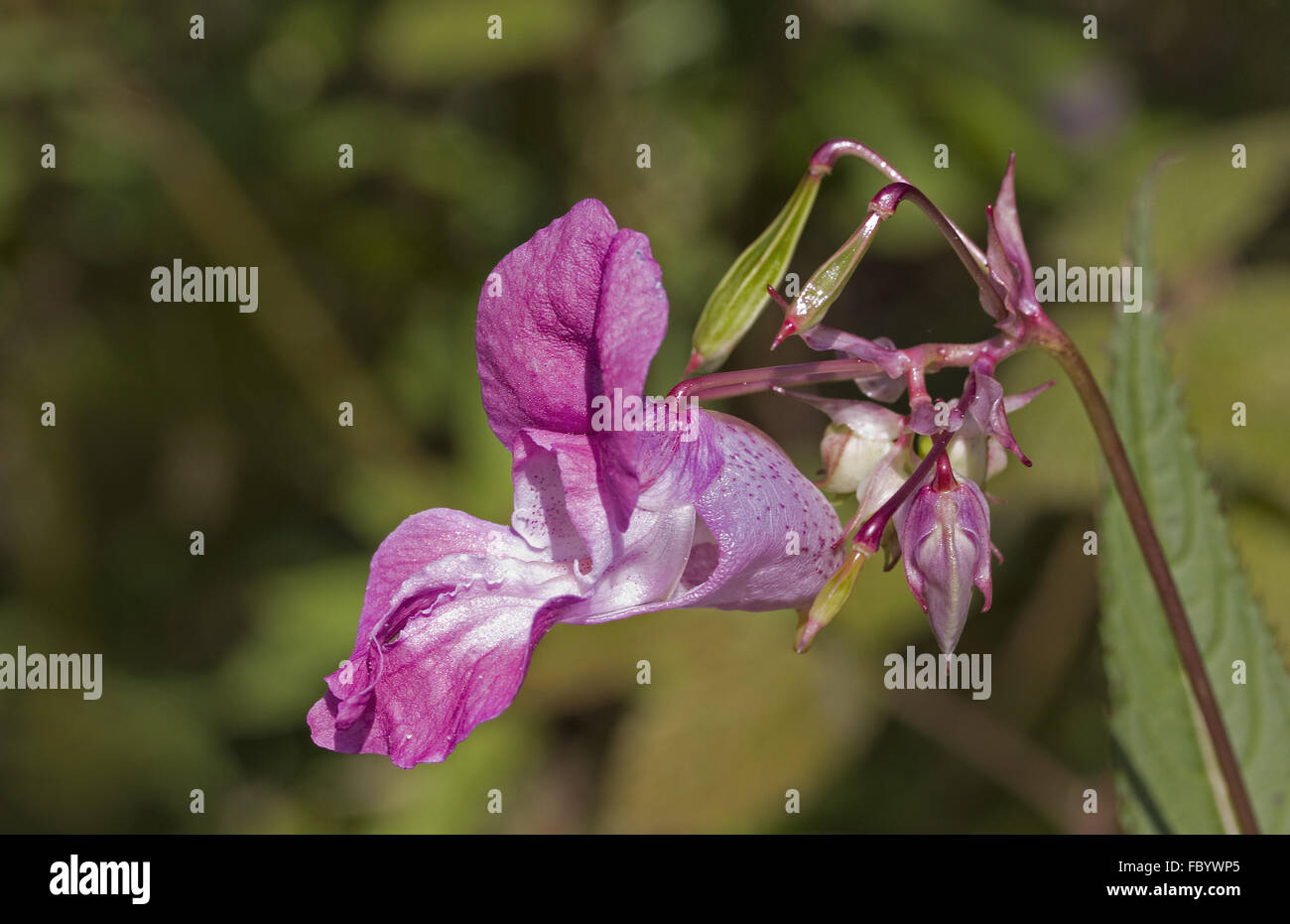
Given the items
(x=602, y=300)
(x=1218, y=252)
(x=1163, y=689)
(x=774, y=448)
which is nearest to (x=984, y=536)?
(x=774, y=448)

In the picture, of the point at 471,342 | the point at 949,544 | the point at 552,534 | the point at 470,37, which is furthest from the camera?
the point at 471,342

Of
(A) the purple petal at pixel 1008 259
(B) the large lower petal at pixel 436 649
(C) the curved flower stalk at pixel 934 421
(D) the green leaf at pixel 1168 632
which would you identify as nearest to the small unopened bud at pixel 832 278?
(C) the curved flower stalk at pixel 934 421

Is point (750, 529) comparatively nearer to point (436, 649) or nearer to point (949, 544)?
point (949, 544)

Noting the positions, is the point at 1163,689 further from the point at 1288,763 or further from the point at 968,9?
→ the point at 968,9

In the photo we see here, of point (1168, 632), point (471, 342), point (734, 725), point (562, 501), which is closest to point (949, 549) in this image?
point (562, 501)

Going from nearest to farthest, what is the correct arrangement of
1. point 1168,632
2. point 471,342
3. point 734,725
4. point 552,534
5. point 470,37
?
point 552,534
point 1168,632
point 734,725
point 470,37
point 471,342

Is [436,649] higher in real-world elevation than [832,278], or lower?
lower
